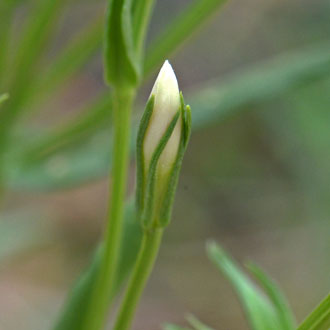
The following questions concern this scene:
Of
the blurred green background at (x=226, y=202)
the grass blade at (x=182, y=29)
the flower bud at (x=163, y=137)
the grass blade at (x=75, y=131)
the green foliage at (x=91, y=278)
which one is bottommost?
the blurred green background at (x=226, y=202)

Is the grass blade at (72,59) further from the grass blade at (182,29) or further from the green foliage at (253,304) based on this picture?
the green foliage at (253,304)

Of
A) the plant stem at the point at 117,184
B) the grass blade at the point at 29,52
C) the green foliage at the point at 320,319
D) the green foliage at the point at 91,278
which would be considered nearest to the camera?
the green foliage at the point at 320,319

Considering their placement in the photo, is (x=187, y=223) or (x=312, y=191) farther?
(x=187, y=223)

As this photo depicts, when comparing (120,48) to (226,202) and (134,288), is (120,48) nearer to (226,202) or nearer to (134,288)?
(134,288)

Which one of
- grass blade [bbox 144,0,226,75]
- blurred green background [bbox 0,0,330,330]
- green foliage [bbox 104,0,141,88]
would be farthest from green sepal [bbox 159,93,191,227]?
blurred green background [bbox 0,0,330,330]

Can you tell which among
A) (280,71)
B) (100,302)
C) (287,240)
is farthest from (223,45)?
(100,302)

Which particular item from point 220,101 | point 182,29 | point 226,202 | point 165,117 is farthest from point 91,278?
point 226,202

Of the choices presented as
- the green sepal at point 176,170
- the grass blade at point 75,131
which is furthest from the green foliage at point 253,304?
the grass blade at point 75,131

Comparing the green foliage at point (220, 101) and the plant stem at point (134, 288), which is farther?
the green foliage at point (220, 101)

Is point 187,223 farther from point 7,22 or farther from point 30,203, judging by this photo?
point 7,22
